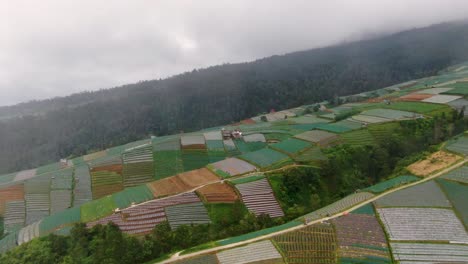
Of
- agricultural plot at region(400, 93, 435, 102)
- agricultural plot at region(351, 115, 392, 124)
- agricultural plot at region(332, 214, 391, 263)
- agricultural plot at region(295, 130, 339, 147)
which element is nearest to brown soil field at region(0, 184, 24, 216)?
agricultural plot at region(295, 130, 339, 147)

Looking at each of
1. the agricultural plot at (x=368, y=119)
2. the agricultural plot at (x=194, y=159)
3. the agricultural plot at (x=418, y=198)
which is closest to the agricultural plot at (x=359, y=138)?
the agricultural plot at (x=368, y=119)

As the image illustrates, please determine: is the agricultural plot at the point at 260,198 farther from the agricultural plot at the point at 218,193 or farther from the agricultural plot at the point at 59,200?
the agricultural plot at the point at 59,200

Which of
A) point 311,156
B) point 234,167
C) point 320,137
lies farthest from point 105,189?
point 320,137

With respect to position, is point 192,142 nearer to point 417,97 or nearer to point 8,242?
point 8,242

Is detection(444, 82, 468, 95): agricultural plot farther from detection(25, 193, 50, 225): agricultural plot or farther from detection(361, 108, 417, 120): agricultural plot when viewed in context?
detection(25, 193, 50, 225): agricultural plot

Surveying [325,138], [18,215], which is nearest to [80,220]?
[18,215]

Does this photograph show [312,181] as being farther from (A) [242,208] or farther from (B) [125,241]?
(B) [125,241]
